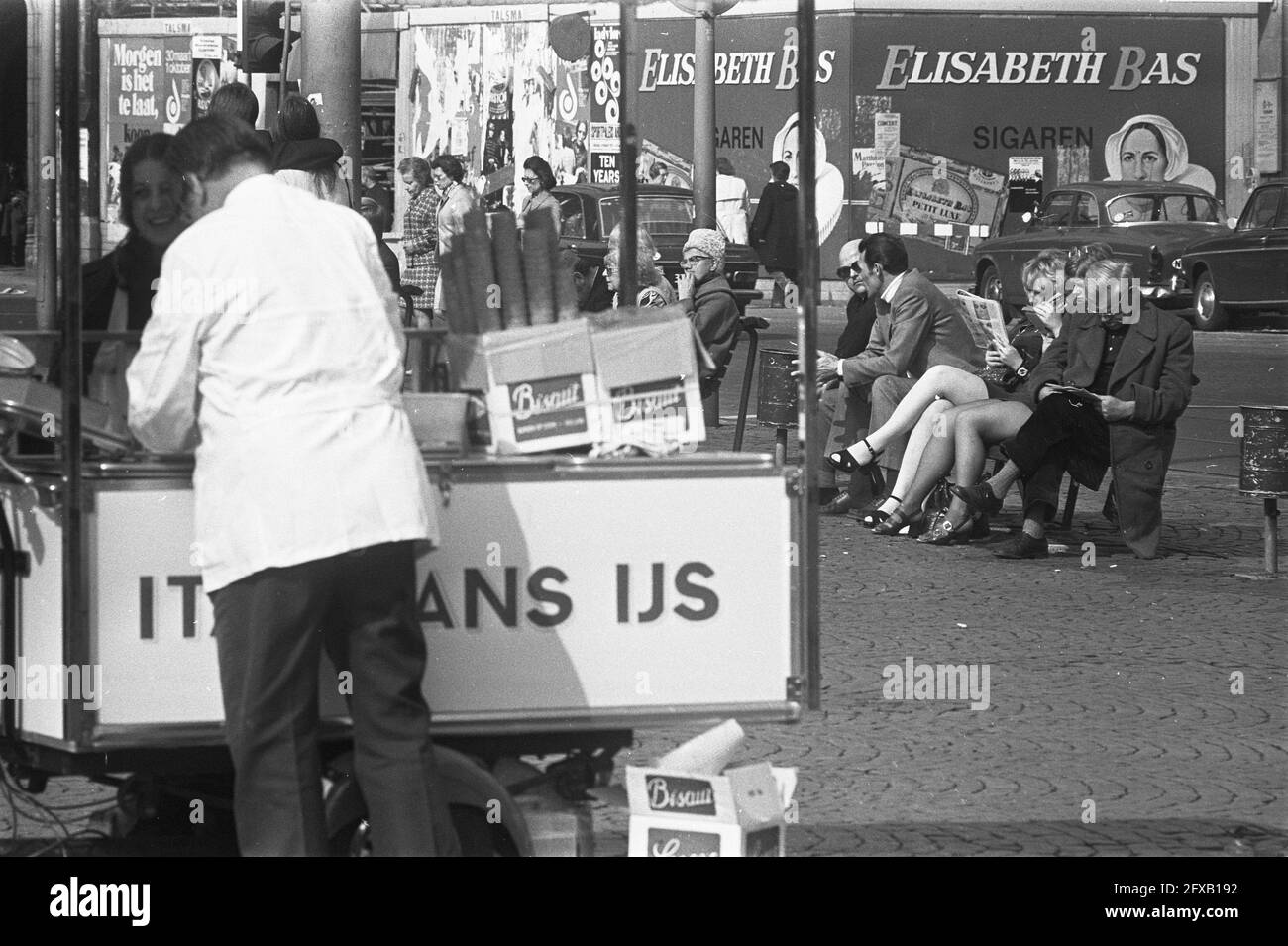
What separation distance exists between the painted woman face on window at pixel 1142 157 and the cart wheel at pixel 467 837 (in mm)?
26958

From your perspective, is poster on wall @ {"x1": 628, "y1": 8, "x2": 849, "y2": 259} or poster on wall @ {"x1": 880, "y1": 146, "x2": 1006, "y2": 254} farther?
poster on wall @ {"x1": 880, "y1": 146, "x2": 1006, "y2": 254}

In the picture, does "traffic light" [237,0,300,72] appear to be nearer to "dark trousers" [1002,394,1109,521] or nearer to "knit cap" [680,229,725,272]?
"knit cap" [680,229,725,272]

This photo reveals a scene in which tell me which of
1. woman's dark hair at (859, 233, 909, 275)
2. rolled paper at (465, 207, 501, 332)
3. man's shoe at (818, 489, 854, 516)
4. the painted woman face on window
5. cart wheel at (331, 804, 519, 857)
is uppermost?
the painted woman face on window

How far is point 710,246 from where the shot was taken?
11672mm

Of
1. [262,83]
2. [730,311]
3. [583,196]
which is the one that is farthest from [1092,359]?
[583,196]

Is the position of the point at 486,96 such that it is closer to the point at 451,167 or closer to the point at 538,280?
the point at 451,167

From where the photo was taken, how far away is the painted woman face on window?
29672 millimetres

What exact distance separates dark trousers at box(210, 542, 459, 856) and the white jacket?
0.25 ft

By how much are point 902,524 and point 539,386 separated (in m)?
5.83

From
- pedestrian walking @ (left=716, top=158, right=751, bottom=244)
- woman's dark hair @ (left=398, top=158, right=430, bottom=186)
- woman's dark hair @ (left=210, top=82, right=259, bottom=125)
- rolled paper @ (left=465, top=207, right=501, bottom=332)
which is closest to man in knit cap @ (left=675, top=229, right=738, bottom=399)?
woman's dark hair @ (left=210, top=82, right=259, bottom=125)

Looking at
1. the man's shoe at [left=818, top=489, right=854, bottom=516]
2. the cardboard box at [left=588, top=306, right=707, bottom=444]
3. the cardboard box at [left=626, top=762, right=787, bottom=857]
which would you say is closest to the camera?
the cardboard box at [left=626, top=762, right=787, bottom=857]

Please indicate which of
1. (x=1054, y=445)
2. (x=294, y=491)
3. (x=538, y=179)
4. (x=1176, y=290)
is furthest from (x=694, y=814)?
(x=1176, y=290)

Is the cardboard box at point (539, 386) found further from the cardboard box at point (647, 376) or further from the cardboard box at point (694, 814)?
the cardboard box at point (694, 814)
